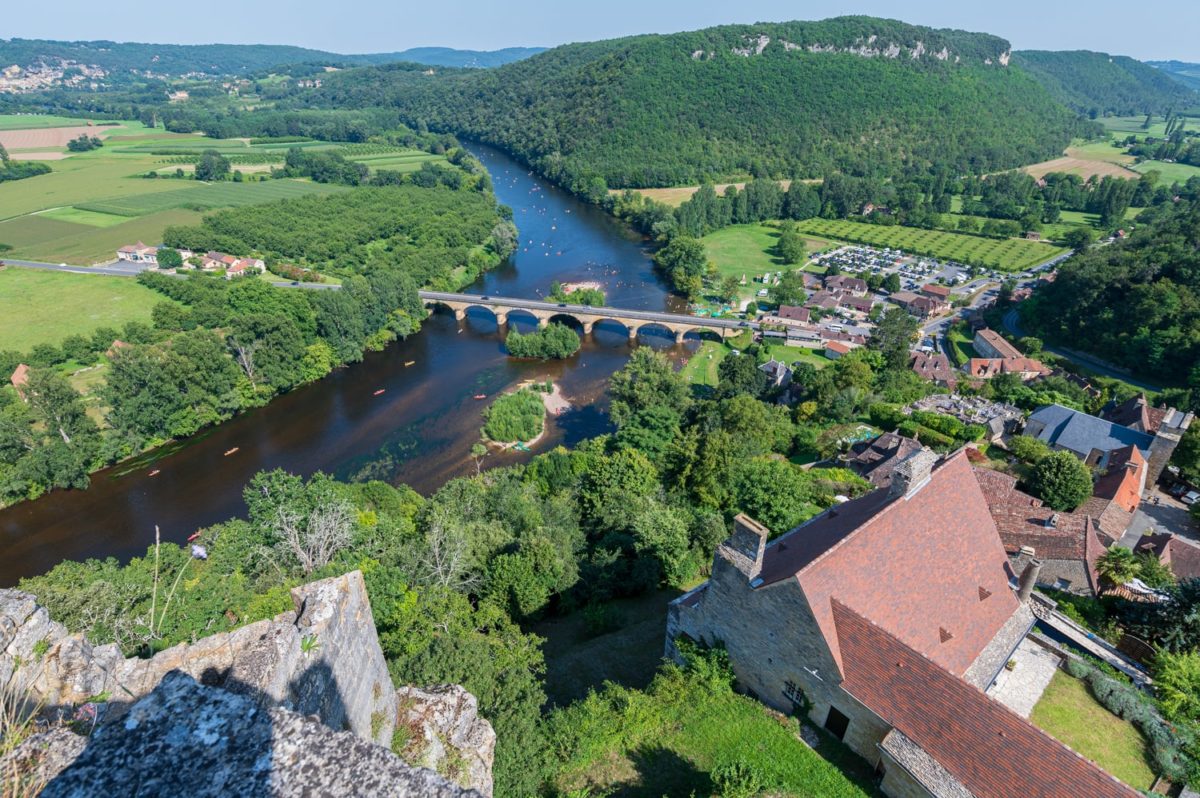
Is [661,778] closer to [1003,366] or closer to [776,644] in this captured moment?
[776,644]

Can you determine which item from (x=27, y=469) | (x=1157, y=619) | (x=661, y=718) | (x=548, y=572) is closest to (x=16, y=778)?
(x=661, y=718)

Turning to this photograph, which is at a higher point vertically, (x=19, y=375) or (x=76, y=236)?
(x=76, y=236)

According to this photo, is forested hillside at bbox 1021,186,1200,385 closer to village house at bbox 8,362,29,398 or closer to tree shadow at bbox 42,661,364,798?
tree shadow at bbox 42,661,364,798

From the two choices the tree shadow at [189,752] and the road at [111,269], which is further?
the road at [111,269]

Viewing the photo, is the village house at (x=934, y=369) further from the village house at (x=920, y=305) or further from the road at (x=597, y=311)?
the village house at (x=920, y=305)

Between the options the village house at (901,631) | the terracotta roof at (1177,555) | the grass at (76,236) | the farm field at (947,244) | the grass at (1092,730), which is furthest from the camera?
the farm field at (947,244)

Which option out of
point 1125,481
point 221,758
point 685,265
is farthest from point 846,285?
point 221,758

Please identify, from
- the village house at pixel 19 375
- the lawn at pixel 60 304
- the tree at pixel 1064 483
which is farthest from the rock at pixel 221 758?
the lawn at pixel 60 304
